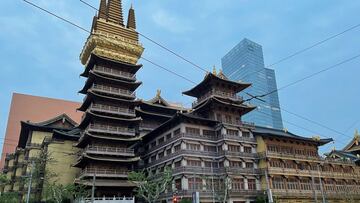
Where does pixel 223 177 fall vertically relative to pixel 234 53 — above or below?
below

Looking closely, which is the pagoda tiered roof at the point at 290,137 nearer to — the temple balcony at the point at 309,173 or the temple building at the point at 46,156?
the temple balcony at the point at 309,173

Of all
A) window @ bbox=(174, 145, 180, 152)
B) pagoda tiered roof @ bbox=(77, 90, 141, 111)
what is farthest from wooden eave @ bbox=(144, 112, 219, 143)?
pagoda tiered roof @ bbox=(77, 90, 141, 111)

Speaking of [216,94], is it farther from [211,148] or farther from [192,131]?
[211,148]

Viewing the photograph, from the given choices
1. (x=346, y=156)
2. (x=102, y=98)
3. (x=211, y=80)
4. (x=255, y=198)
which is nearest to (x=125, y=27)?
(x=102, y=98)

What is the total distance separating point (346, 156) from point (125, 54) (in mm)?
53864

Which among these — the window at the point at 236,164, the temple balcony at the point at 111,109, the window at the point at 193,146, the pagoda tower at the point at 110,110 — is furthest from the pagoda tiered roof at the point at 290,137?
the temple balcony at the point at 111,109

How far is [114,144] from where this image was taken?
53.0 metres

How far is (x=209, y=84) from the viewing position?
182ft

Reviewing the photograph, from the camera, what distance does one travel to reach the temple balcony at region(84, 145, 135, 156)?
4991cm

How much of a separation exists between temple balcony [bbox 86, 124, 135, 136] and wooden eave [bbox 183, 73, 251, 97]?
43.8 ft

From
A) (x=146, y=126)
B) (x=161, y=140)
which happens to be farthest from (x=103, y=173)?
(x=146, y=126)

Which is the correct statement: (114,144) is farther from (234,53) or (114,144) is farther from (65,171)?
(234,53)

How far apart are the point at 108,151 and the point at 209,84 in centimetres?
2125

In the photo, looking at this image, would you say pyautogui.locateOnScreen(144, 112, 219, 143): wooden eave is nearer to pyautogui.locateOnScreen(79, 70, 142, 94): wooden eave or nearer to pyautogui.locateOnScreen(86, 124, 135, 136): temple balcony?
pyautogui.locateOnScreen(86, 124, 135, 136): temple balcony
